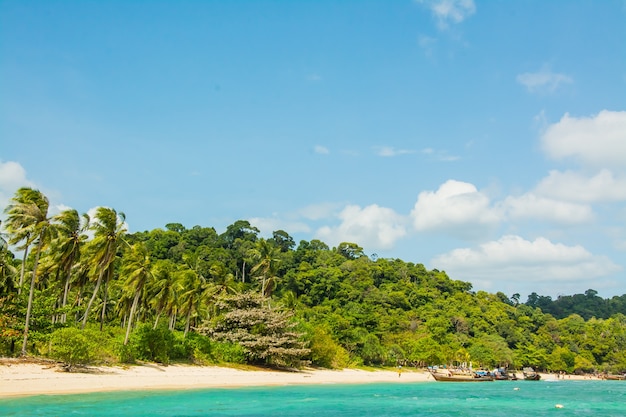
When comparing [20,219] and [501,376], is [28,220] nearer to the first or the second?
[20,219]

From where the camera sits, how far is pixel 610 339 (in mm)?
119188

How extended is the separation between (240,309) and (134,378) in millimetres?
17787

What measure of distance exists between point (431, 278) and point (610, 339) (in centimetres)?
4210

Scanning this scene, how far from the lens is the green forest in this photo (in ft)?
119

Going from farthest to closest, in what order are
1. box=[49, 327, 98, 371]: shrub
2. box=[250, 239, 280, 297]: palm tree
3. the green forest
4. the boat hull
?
box=[250, 239, 280, 297]: palm tree < the boat hull < the green forest < box=[49, 327, 98, 371]: shrub

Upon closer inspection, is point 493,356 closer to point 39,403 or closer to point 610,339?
point 610,339

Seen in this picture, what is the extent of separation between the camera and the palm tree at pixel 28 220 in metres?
34.2

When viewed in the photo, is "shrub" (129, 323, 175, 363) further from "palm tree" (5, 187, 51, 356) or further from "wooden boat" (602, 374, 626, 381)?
"wooden boat" (602, 374, 626, 381)

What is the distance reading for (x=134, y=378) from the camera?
35875 mm

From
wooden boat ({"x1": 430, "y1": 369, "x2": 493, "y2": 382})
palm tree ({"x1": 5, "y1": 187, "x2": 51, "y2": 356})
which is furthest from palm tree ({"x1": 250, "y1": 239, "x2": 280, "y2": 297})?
palm tree ({"x1": 5, "y1": 187, "x2": 51, "y2": 356})

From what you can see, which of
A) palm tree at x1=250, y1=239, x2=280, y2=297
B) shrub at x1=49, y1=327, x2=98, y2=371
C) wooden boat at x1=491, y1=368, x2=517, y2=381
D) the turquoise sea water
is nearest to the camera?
the turquoise sea water

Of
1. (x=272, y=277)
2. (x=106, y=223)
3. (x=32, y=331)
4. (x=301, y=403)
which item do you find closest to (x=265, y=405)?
(x=301, y=403)

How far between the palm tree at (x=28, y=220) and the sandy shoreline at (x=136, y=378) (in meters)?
3.52

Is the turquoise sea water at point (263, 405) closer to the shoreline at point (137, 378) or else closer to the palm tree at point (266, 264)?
the shoreline at point (137, 378)
